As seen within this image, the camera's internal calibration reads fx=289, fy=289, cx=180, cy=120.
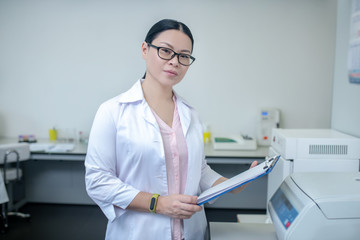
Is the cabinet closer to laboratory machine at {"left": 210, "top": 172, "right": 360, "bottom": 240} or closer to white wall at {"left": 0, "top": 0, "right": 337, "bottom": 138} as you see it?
white wall at {"left": 0, "top": 0, "right": 337, "bottom": 138}

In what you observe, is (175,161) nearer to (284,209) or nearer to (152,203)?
(152,203)

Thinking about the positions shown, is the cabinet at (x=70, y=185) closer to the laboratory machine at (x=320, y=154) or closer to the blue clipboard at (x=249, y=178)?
the laboratory machine at (x=320, y=154)

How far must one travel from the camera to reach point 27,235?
2592mm

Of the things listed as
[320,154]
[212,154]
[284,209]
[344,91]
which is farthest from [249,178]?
[212,154]

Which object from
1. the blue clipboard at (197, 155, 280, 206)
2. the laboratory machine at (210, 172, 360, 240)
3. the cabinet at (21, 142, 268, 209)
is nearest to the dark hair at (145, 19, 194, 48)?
the blue clipboard at (197, 155, 280, 206)

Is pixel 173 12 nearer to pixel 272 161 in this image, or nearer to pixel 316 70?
pixel 316 70

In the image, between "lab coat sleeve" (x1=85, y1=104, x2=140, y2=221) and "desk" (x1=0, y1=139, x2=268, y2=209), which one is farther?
"desk" (x1=0, y1=139, x2=268, y2=209)

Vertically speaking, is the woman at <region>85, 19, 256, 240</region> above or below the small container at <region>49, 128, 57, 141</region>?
above

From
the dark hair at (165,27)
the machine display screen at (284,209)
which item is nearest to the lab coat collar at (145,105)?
the dark hair at (165,27)

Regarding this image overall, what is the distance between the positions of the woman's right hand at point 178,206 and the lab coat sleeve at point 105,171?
0.10m

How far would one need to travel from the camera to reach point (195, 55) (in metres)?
3.12

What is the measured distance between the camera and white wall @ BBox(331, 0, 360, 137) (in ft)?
5.69

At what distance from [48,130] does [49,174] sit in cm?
51

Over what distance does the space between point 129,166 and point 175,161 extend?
17 cm
